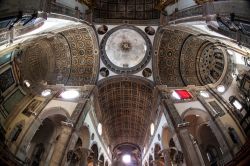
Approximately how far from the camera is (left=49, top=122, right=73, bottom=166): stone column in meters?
14.9

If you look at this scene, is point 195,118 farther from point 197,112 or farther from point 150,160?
point 150,160

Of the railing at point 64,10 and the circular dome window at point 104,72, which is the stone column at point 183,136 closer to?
the circular dome window at point 104,72

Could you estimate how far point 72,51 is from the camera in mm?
22641

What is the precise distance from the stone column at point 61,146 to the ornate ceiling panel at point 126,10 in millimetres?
10826

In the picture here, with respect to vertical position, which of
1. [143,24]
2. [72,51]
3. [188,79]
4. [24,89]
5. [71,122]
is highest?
[143,24]

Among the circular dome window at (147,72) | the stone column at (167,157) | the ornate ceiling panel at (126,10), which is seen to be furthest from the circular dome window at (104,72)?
the stone column at (167,157)

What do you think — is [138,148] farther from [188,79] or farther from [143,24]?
[143,24]

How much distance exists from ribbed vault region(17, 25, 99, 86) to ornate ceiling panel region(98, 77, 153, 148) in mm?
2167

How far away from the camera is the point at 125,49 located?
2464 cm

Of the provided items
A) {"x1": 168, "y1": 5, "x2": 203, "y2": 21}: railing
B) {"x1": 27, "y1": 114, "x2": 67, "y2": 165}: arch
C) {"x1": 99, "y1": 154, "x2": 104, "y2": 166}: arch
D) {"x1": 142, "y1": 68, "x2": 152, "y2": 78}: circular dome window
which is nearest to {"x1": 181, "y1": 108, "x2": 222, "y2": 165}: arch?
{"x1": 142, "y1": 68, "x2": 152, "y2": 78}: circular dome window

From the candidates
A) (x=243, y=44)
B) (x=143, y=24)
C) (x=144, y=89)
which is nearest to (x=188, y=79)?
(x=144, y=89)

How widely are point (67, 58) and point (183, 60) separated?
36.7ft

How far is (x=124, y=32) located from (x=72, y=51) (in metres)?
5.50

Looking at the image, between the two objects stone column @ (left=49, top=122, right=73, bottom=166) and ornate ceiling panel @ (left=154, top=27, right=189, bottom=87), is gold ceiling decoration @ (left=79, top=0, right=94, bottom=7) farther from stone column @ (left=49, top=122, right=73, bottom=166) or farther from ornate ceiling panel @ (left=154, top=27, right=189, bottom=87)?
stone column @ (left=49, top=122, right=73, bottom=166)
